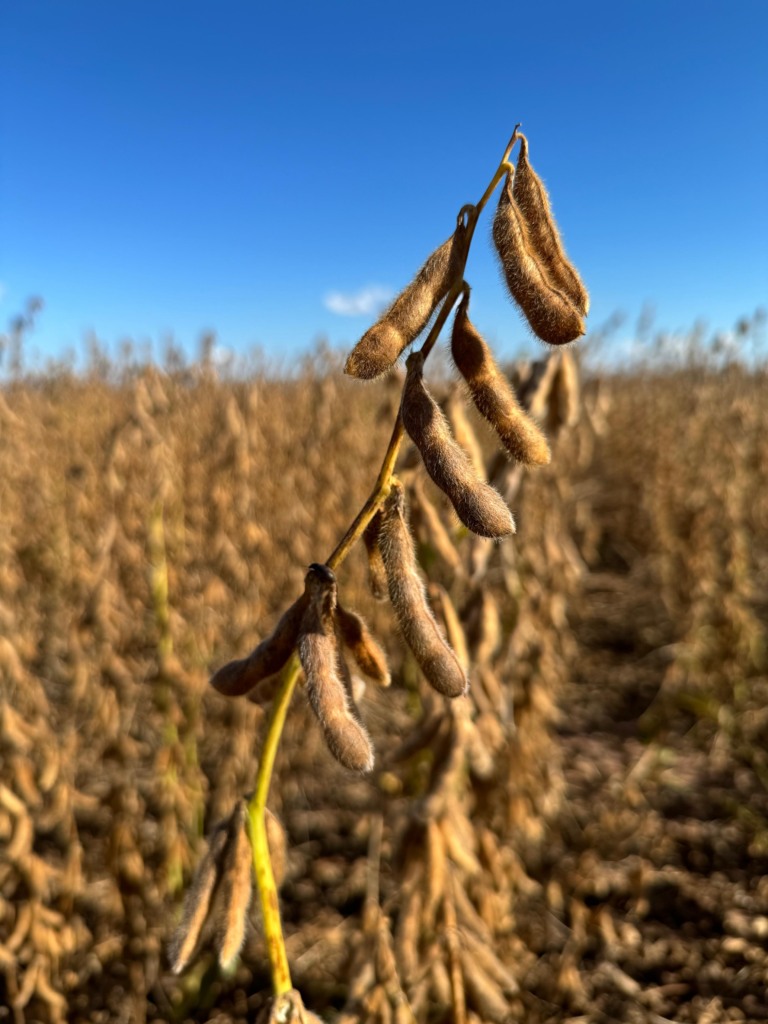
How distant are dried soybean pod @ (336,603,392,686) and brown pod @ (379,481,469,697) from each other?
96mm

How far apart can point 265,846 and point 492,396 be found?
577 mm

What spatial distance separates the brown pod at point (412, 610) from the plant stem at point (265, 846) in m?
0.16

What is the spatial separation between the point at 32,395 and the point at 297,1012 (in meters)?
7.75

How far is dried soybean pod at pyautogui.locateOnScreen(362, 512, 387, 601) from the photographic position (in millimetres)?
883

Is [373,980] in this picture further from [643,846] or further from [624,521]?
[624,521]

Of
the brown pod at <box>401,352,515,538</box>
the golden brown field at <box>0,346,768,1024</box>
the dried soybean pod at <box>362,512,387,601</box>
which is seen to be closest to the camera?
the brown pod at <box>401,352,515,538</box>

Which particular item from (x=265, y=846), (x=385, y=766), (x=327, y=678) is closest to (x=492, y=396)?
(x=327, y=678)

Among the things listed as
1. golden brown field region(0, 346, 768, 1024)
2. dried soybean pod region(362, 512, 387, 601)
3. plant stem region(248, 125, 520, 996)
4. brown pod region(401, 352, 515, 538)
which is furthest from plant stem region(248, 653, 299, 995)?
golden brown field region(0, 346, 768, 1024)

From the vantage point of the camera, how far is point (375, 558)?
0.91 metres

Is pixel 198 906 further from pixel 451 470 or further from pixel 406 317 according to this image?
pixel 406 317

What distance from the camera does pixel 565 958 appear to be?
2359 millimetres

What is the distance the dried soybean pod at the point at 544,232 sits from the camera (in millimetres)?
825

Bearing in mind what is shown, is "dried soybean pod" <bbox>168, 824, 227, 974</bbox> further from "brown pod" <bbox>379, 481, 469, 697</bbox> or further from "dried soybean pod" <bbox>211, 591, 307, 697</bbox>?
"brown pod" <bbox>379, 481, 469, 697</bbox>

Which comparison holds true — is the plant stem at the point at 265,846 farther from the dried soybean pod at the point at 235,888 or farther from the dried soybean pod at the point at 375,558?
the dried soybean pod at the point at 375,558
